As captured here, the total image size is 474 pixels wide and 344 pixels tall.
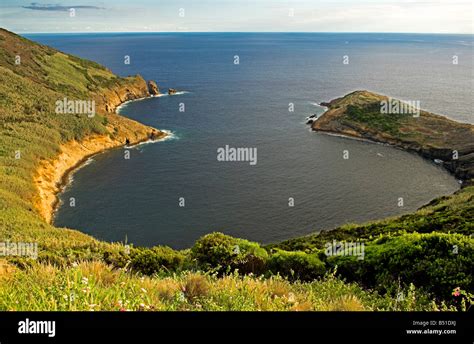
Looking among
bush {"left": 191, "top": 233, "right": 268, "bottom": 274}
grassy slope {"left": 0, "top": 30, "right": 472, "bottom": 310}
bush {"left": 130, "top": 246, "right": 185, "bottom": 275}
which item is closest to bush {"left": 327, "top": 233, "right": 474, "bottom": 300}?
grassy slope {"left": 0, "top": 30, "right": 472, "bottom": 310}

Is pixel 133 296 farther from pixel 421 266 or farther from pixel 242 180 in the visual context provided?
pixel 242 180

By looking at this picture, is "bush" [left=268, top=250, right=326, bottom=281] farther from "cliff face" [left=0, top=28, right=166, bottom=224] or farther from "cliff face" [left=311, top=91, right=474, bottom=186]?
"cliff face" [left=311, top=91, right=474, bottom=186]

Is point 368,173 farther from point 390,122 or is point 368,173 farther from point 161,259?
point 161,259

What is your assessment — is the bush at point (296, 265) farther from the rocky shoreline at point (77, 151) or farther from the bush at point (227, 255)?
the rocky shoreline at point (77, 151)

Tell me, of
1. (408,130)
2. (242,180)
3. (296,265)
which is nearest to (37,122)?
(242,180)

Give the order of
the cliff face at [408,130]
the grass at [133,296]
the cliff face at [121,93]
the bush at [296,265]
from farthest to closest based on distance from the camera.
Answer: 1. the cliff face at [121,93]
2. the cliff face at [408,130]
3. the bush at [296,265]
4. the grass at [133,296]

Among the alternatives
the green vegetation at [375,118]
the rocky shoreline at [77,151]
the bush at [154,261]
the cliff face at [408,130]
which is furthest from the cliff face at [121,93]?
the bush at [154,261]

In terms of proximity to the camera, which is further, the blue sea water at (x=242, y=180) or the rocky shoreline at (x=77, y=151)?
the rocky shoreline at (x=77, y=151)
